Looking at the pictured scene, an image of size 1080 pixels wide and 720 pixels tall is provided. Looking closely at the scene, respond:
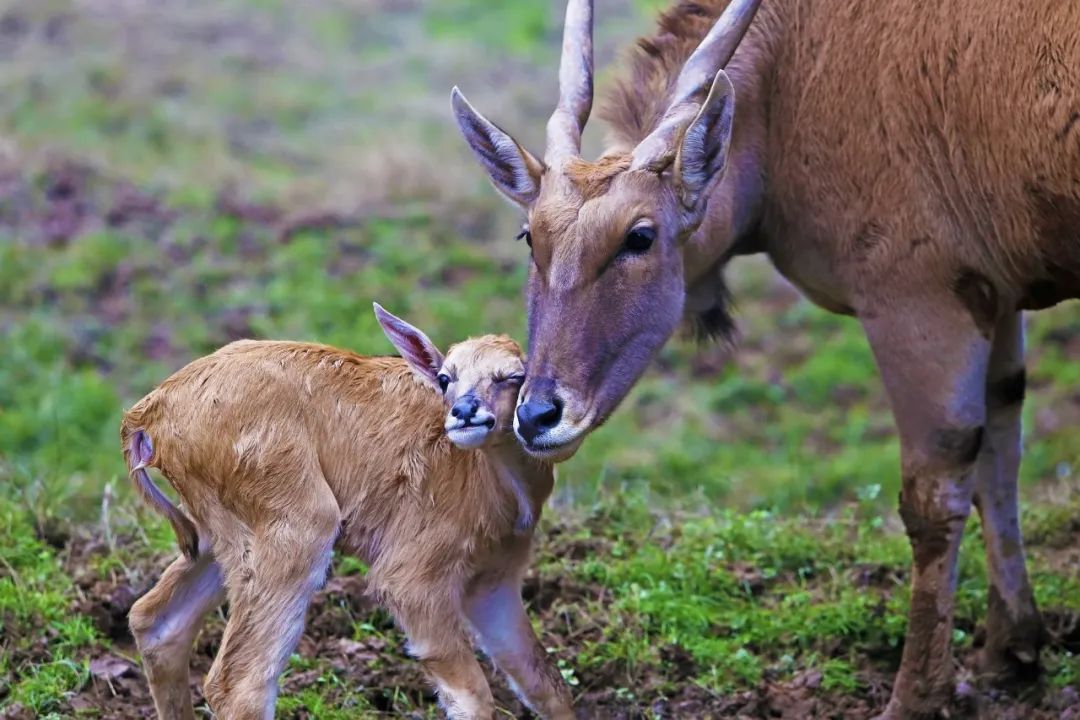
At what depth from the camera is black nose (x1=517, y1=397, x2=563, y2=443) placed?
5.79m

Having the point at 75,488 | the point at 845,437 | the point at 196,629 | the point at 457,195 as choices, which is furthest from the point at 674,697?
the point at 457,195

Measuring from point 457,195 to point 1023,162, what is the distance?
9.45m

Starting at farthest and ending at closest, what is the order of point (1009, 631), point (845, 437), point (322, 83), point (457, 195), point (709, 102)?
1. point (322, 83)
2. point (457, 195)
3. point (845, 437)
4. point (1009, 631)
5. point (709, 102)

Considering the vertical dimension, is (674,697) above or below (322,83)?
above

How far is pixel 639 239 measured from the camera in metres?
6.32

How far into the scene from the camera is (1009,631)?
7273 mm

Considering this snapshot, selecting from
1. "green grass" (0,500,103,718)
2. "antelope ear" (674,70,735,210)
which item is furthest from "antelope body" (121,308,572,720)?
"antelope ear" (674,70,735,210)

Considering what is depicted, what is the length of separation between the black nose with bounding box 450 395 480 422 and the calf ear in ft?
1.21

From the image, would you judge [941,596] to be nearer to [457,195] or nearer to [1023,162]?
[1023,162]

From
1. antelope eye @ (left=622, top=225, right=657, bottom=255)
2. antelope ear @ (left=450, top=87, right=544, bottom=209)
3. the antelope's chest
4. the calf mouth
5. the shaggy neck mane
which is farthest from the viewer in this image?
the shaggy neck mane

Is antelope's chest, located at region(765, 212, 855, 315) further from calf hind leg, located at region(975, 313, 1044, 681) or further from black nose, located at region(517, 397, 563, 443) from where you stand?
black nose, located at region(517, 397, 563, 443)

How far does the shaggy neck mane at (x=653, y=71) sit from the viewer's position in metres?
7.27

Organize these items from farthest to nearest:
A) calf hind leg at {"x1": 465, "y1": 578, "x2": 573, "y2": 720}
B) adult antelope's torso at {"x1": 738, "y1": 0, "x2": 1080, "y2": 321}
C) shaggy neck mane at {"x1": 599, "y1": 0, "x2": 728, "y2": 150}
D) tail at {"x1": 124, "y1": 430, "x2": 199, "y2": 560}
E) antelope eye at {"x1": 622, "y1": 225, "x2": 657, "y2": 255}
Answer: shaggy neck mane at {"x1": 599, "y1": 0, "x2": 728, "y2": 150} → adult antelope's torso at {"x1": 738, "y1": 0, "x2": 1080, "y2": 321} → antelope eye at {"x1": 622, "y1": 225, "x2": 657, "y2": 255} → calf hind leg at {"x1": 465, "y1": 578, "x2": 573, "y2": 720} → tail at {"x1": 124, "y1": 430, "x2": 199, "y2": 560}

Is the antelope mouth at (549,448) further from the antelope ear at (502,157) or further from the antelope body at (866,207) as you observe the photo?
the antelope ear at (502,157)
